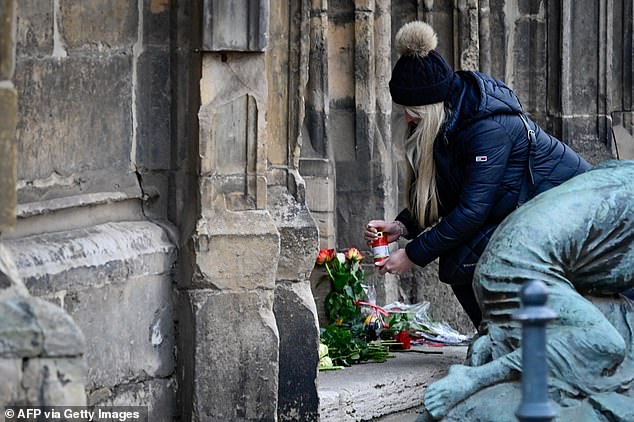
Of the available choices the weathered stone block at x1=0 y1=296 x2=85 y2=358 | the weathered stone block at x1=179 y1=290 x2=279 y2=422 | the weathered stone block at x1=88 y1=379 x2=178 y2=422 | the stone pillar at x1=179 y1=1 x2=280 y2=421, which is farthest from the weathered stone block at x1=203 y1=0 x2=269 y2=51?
the weathered stone block at x1=0 y1=296 x2=85 y2=358

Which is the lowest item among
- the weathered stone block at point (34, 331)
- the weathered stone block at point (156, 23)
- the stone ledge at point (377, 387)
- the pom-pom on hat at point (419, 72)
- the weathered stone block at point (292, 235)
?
the stone ledge at point (377, 387)

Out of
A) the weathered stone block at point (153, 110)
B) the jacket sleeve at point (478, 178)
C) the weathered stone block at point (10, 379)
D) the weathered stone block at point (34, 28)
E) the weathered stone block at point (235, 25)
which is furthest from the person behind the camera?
the jacket sleeve at point (478, 178)

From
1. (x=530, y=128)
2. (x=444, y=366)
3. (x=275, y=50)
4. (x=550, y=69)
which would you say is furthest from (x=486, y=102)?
(x=550, y=69)

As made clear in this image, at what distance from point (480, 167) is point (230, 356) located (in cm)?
129

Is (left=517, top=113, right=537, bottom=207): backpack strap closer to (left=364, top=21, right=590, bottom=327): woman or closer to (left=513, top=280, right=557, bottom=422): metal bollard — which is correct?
(left=364, top=21, right=590, bottom=327): woman

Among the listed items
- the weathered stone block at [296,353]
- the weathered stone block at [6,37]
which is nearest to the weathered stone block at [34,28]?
the weathered stone block at [296,353]

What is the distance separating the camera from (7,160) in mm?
4703

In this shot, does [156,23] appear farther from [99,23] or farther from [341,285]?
[341,285]

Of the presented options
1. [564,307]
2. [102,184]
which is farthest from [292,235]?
[564,307]

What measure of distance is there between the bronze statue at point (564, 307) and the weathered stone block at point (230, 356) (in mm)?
1295

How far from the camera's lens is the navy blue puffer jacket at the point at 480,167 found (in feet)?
23.4

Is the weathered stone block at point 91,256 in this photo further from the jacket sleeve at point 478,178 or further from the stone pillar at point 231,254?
the jacket sleeve at point 478,178

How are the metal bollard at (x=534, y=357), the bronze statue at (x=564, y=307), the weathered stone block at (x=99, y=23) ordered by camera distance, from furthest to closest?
the weathered stone block at (x=99, y=23), the bronze statue at (x=564, y=307), the metal bollard at (x=534, y=357)

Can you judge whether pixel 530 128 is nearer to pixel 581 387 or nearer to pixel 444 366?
pixel 444 366
